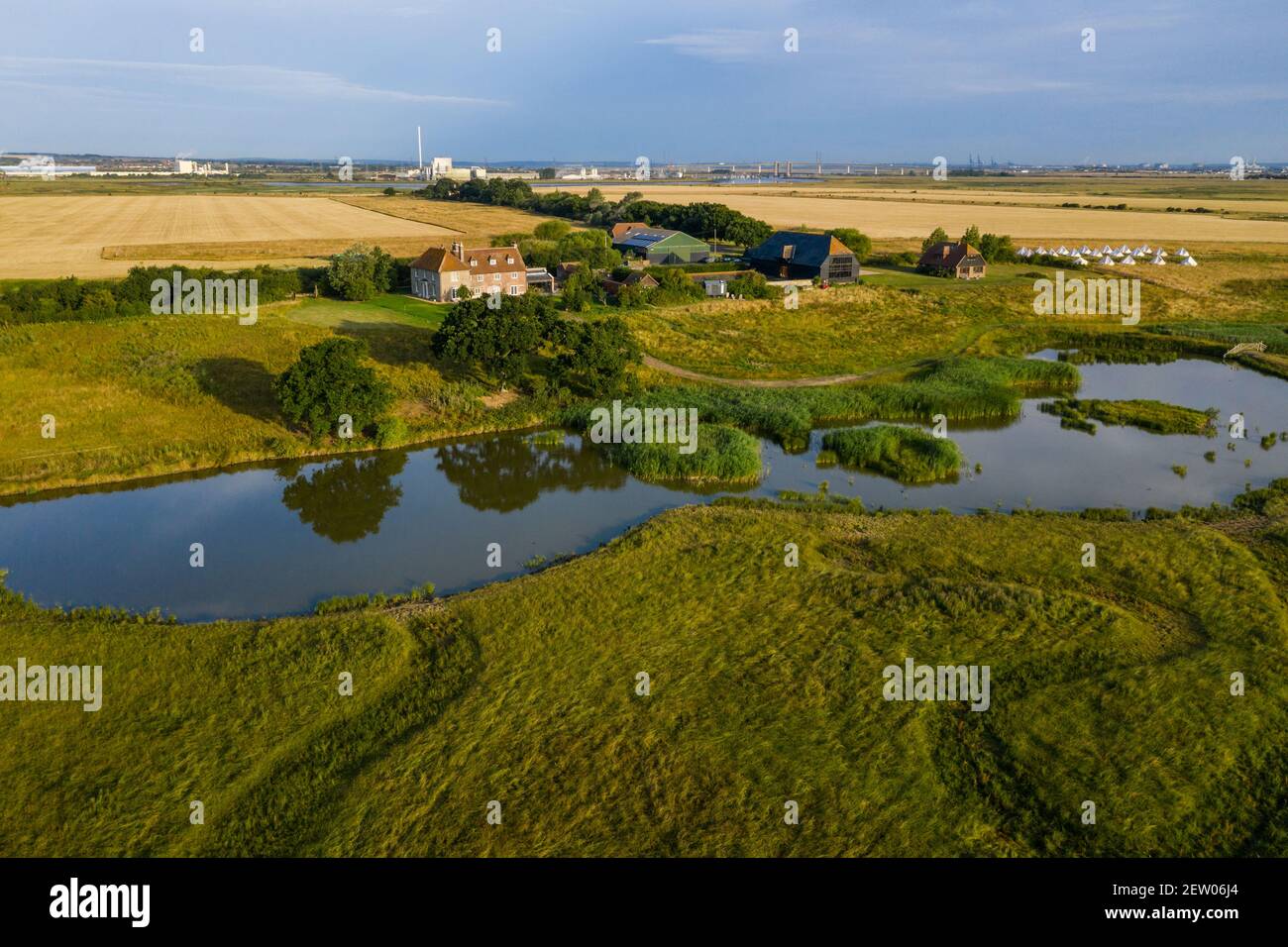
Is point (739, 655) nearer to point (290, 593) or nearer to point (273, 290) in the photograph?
point (290, 593)

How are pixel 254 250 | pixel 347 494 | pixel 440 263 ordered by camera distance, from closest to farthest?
pixel 347 494, pixel 440 263, pixel 254 250

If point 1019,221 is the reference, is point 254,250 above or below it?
below

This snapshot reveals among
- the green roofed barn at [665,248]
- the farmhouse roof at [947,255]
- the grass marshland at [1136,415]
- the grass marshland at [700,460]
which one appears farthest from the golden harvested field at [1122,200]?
the grass marshland at [700,460]

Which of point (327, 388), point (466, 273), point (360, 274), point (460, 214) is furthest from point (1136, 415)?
point (460, 214)

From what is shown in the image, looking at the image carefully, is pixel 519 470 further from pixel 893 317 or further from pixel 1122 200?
pixel 1122 200

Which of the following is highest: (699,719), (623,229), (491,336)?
(623,229)

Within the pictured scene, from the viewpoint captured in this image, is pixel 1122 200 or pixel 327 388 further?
pixel 1122 200

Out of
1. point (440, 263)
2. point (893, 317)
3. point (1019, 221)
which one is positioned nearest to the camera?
point (440, 263)
